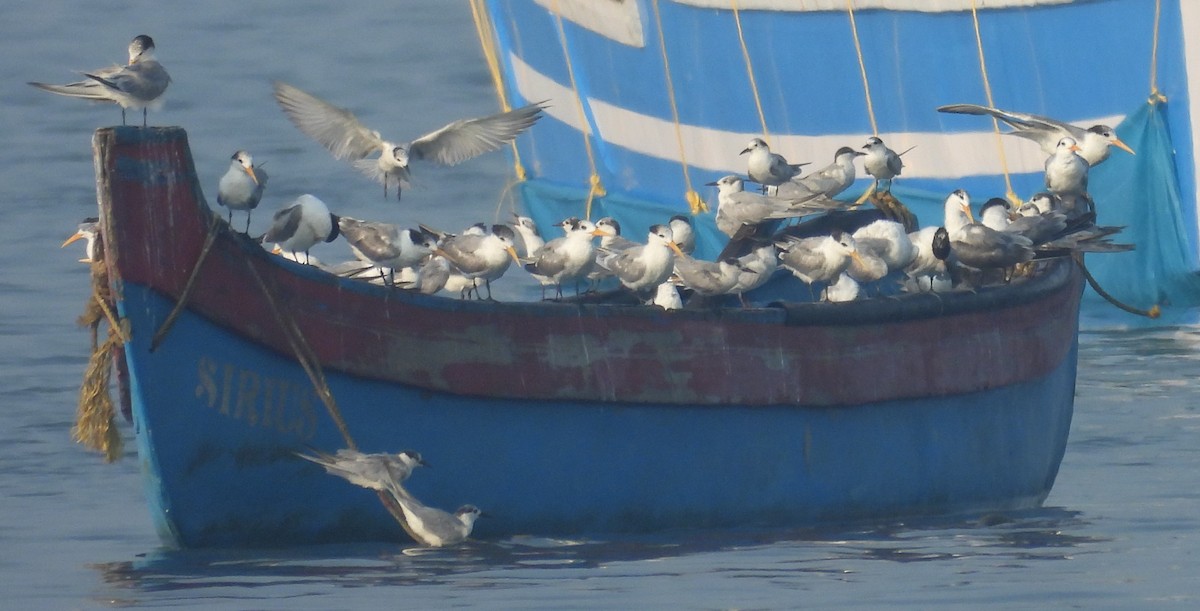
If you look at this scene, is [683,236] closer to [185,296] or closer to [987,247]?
[987,247]

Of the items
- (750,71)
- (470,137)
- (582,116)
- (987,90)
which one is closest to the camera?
(470,137)

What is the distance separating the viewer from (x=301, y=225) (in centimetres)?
1230

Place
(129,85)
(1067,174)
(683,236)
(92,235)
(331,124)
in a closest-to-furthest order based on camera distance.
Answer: (129,85) < (92,235) < (331,124) < (683,236) < (1067,174)

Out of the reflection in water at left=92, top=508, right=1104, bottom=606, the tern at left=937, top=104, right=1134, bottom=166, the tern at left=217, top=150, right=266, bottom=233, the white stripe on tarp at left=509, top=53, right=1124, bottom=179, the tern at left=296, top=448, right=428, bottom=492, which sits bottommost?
the reflection in water at left=92, top=508, right=1104, bottom=606

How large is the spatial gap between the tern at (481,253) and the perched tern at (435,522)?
148 centimetres

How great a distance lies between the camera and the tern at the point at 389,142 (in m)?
14.1

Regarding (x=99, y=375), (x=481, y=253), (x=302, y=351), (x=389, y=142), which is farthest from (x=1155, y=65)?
(x=99, y=375)

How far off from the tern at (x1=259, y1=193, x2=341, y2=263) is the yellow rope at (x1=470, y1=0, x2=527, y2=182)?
13.0m

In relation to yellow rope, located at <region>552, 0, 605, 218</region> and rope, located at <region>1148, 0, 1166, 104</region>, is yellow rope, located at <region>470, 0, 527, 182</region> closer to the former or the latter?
yellow rope, located at <region>552, 0, 605, 218</region>

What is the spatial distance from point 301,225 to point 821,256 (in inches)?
111

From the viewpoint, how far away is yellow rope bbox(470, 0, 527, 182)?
84.4ft

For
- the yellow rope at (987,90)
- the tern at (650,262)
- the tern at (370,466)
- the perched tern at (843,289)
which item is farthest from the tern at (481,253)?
the yellow rope at (987,90)

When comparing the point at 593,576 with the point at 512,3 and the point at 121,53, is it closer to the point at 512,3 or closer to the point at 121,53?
the point at 512,3

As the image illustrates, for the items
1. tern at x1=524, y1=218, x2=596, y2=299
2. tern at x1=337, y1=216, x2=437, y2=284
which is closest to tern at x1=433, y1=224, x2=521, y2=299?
tern at x1=337, y1=216, x2=437, y2=284
